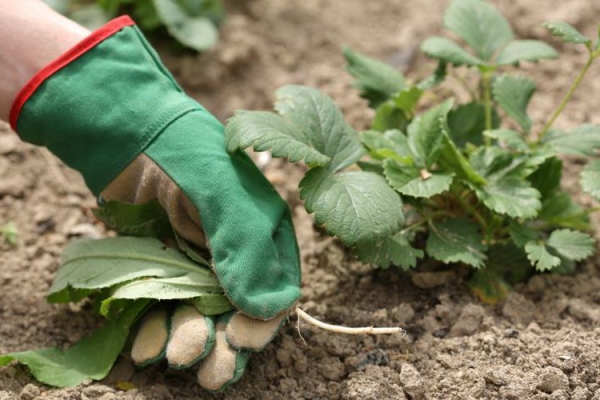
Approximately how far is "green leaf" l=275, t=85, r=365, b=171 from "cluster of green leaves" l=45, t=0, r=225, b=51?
82cm

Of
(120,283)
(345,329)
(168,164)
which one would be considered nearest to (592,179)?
(345,329)

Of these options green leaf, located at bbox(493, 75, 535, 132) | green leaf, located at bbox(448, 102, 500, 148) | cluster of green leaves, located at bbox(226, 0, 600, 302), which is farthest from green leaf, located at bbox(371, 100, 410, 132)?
green leaf, located at bbox(493, 75, 535, 132)

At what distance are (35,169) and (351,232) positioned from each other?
117 cm

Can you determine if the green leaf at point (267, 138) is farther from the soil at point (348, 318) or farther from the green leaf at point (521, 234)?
the green leaf at point (521, 234)

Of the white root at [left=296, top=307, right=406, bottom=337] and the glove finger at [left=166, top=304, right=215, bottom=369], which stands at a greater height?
the glove finger at [left=166, top=304, right=215, bottom=369]

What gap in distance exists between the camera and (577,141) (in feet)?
6.91

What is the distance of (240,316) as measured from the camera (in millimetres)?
1743

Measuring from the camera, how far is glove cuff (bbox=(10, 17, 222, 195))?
1.82 metres

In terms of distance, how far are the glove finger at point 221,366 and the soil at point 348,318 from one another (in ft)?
0.29

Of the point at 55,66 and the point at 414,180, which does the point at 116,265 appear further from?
the point at 414,180

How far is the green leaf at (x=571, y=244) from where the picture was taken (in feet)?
6.59

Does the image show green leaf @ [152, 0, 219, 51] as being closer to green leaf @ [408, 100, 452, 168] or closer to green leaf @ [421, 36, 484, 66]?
green leaf @ [421, 36, 484, 66]

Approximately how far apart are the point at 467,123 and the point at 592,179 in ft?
1.39

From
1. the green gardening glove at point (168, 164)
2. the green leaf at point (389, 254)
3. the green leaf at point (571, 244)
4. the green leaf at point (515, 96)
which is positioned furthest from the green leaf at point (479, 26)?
the green gardening glove at point (168, 164)
